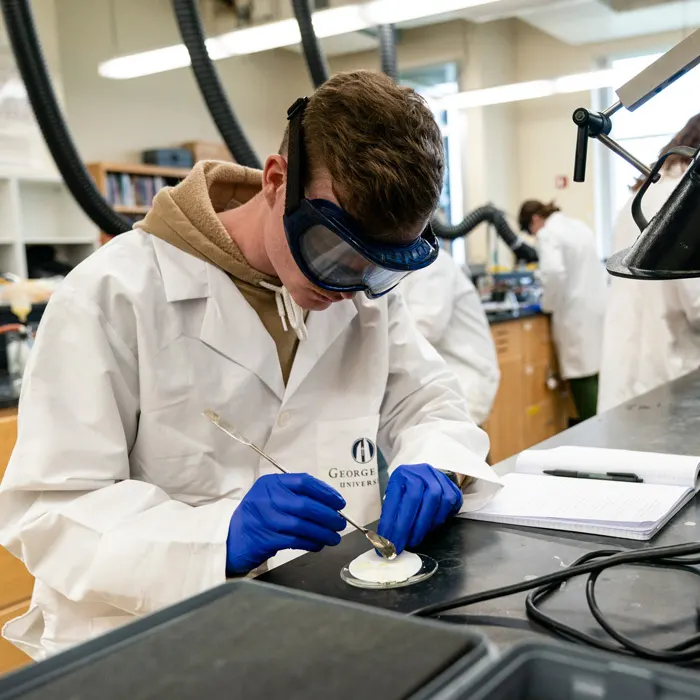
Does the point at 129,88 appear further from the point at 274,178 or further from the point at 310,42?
the point at 274,178

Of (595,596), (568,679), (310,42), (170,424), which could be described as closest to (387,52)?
(310,42)

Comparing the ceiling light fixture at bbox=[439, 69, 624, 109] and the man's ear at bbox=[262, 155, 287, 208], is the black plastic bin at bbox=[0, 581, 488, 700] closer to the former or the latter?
the man's ear at bbox=[262, 155, 287, 208]

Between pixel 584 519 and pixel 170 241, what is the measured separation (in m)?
0.75

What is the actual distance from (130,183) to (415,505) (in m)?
5.51

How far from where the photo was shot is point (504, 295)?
15.9 feet

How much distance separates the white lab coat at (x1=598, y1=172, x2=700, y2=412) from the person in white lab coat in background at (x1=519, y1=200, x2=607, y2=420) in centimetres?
217

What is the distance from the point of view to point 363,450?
1.35 meters

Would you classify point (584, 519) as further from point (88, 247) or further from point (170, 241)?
point (88, 247)

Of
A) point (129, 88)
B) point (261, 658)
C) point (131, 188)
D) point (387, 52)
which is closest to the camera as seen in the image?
point (261, 658)

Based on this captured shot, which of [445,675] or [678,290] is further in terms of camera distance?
[678,290]

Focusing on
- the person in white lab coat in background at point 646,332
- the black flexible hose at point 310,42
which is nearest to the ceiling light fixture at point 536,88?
the person in white lab coat in background at point 646,332

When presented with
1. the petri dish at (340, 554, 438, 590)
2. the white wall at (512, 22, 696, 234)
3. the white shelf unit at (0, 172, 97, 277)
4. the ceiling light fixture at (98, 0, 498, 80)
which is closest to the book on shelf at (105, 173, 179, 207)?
the white shelf unit at (0, 172, 97, 277)

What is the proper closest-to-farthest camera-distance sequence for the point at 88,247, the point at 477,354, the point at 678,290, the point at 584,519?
1. the point at 584,519
2. the point at 678,290
3. the point at 477,354
4. the point at 88,247

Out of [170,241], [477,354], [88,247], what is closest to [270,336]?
[170,241]
